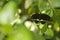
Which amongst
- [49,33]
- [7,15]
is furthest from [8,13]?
[49,33]

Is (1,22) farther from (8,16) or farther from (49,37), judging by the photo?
(49,37)

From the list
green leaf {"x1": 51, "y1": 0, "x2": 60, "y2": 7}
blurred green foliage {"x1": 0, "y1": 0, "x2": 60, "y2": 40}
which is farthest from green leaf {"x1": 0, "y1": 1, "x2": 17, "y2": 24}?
green leaf {"x1": 51, "y1": 0, "x2": 60, "y2": 7}

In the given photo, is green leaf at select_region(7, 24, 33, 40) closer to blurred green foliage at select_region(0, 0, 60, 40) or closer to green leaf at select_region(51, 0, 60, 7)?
blurred green foliage at select_region(0, 0, 60, 40)

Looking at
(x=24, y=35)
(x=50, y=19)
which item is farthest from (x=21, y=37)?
(x=50, y=19)

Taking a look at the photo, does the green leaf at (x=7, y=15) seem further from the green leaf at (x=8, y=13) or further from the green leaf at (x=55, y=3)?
the green leaf at (x=55, y=3)

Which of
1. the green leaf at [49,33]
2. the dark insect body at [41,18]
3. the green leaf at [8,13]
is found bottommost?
the green leaf at [49,33]

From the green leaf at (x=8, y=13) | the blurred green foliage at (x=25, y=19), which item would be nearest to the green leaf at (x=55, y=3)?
the blurred green foliage at (x=25, y=19)

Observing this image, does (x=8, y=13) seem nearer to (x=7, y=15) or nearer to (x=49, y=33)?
(x=7, y=15)
